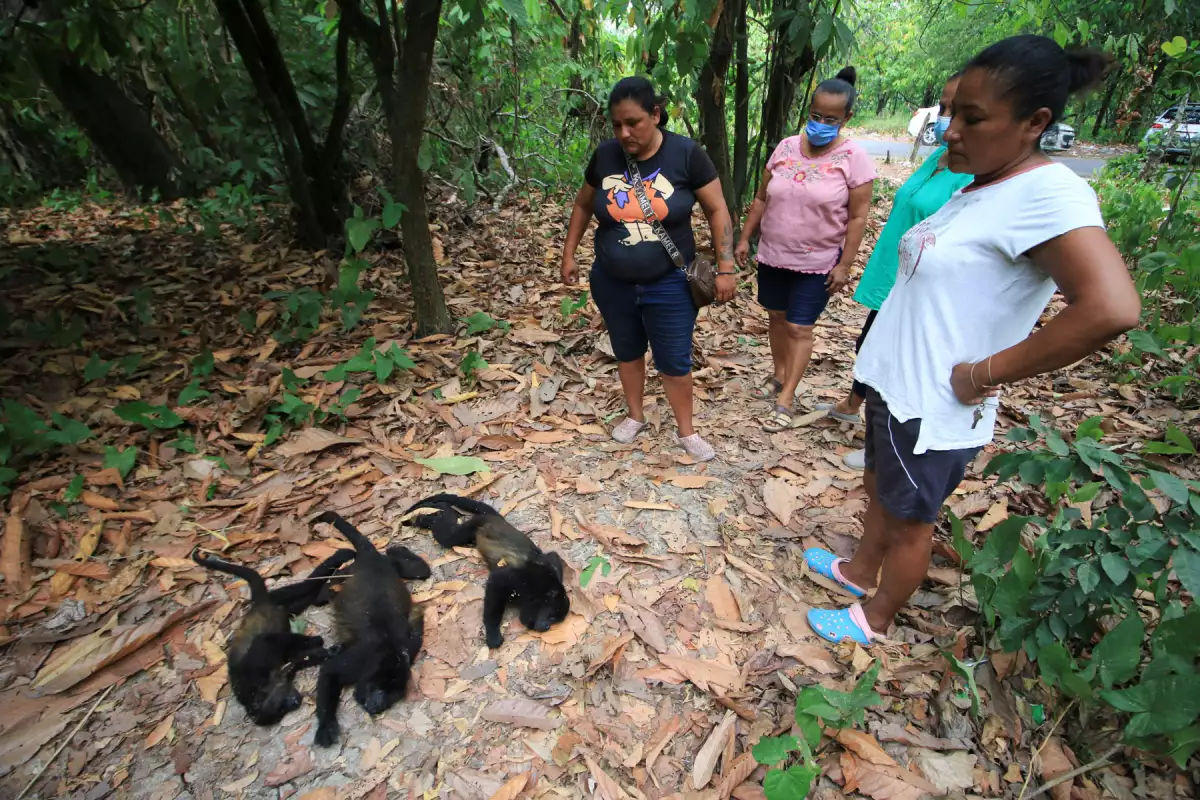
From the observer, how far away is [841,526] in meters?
2.94

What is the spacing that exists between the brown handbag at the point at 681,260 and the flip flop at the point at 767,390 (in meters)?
1.30

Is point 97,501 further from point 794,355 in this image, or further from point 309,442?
point 794,355

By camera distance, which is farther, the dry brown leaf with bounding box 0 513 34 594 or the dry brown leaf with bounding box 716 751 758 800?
the dry brown leaf with bounding box 0 513 34 594

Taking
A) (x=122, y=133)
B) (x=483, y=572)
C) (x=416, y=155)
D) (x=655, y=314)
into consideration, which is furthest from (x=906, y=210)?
(x=122, y=133)

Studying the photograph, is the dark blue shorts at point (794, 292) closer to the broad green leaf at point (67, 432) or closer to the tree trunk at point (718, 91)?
the tree trunk at point (718, 91)

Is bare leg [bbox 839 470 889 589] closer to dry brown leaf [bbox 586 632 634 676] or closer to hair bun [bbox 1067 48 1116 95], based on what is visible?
dry brown leaf [bbox 586 632 634 676]

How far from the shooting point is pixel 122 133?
7.35 m

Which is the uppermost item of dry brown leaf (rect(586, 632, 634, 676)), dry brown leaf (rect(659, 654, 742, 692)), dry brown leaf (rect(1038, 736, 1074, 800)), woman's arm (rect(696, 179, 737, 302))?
woman's arm (rect(696, 179, 737, 302))

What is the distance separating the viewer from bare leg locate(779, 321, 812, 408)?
3.55m

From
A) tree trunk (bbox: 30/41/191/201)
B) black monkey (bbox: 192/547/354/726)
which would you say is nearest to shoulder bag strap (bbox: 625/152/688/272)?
Answer: black monkey (bbox: 192/547/354/726)

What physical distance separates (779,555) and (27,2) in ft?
17.8

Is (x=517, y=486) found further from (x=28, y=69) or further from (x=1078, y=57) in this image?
(x=28, y=69)

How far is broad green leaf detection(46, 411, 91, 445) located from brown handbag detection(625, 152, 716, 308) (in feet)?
10.5

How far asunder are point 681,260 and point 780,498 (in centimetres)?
135
